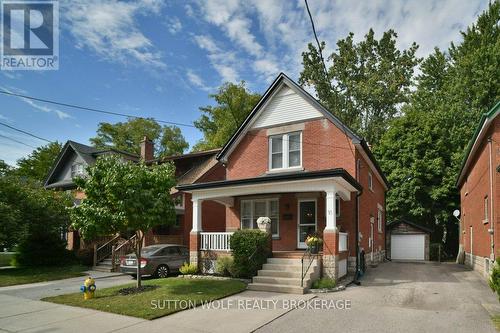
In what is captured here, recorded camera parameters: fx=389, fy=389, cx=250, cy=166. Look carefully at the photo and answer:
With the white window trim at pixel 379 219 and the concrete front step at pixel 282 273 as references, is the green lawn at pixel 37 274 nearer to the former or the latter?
the concrete front step at pixel 282 273

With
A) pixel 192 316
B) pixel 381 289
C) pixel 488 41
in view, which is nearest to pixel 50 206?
pixel 192 316

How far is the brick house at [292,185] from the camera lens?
14.3 m

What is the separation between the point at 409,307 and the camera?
10406 millimetres

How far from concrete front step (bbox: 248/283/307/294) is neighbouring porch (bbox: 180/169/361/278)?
1734mm

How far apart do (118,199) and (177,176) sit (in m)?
15.2

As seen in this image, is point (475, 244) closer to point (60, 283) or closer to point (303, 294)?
point (303, 294)

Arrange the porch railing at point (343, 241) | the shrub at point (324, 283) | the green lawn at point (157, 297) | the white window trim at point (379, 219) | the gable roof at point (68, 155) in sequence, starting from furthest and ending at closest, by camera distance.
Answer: the gable roof at point (68, 155)
the white window trim at point (379, 219)
the porch railing at point (343, 241)
the shrub at point (324, 283)
the green lawn at point (157, 297)

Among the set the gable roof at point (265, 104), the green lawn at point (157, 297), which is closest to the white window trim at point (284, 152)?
the gable roof at point (265, 104)

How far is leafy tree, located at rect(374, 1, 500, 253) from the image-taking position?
30.9 metres

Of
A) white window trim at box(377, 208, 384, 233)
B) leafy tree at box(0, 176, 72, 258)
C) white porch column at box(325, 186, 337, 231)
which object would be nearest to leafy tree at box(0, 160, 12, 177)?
leafy tree at box(0, 176, 72, 258)

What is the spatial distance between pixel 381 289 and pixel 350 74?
34.3 metres

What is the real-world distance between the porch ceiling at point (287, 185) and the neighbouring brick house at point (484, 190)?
4.86 m

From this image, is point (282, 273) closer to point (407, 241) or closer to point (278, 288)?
point (278, 288)

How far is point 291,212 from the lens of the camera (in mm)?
17578
